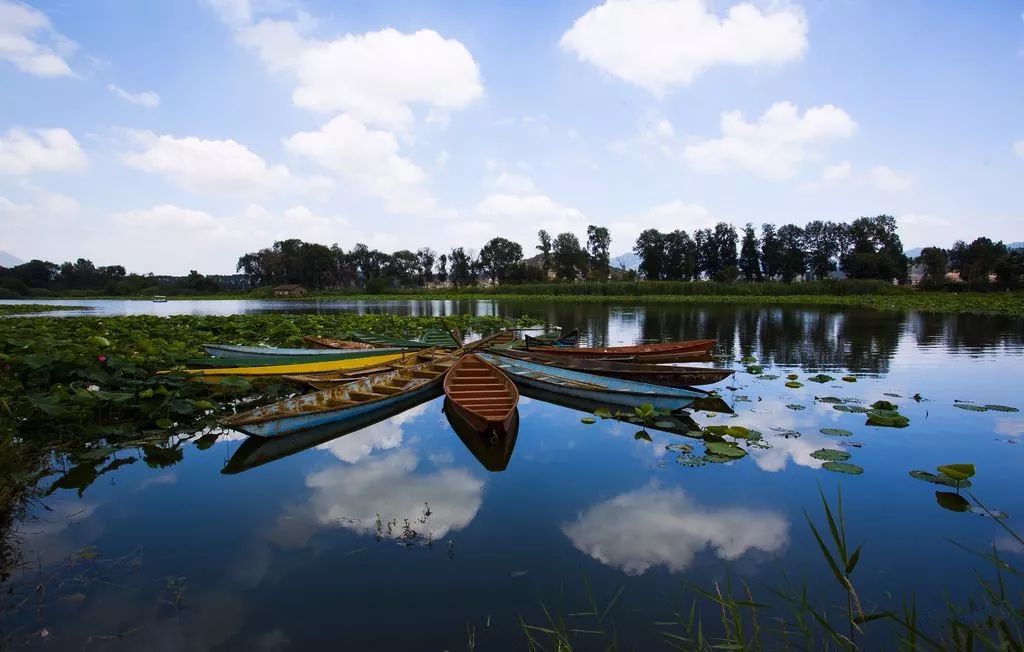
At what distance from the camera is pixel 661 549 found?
3.76 metres

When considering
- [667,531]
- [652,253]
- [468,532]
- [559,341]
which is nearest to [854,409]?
[667,531]

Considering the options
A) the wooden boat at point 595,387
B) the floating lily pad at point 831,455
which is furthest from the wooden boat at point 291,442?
the floating lily pad at point 831,455

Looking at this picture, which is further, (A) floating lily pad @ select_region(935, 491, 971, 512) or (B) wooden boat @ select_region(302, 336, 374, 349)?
(B) wooden boat @ select_region(302, 336, 374, 349)

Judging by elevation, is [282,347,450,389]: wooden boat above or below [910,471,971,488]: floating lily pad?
above

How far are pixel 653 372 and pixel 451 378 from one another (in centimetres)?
336

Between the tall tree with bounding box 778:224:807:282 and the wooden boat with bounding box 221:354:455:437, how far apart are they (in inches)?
2472

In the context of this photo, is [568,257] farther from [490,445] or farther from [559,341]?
[490,445]

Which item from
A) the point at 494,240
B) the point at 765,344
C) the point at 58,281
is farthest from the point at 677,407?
the point at 58,281

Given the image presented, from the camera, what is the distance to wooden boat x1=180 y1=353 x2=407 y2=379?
7693mm

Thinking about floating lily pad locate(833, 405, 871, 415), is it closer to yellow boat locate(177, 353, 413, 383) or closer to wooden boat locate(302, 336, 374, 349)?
yellow boat locate(177, 353, 413, 383)

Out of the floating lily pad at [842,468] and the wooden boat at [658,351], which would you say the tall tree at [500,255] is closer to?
the wooden boat at [658,351]

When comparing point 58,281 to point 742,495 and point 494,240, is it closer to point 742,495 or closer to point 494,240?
point 494,240

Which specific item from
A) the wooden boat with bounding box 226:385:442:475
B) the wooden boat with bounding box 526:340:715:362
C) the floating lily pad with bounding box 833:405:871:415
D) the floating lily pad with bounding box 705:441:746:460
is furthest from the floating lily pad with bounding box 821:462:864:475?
the wooden boat with bounding box 226:385:442:475

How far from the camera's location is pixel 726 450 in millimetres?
5508
